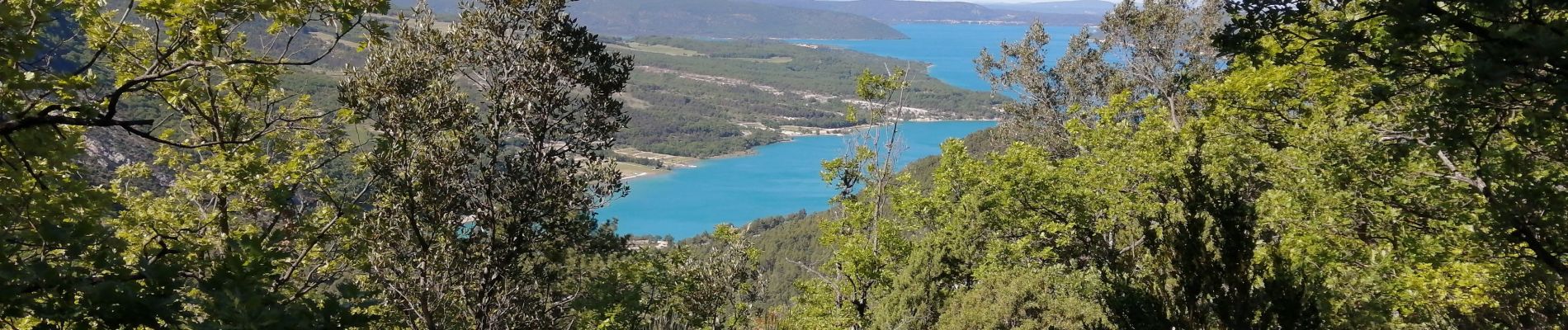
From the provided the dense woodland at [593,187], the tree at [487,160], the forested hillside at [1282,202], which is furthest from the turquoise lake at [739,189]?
the tree at [487,160]

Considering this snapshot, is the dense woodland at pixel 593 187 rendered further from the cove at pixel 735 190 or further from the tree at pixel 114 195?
the cove at pixel 735 190

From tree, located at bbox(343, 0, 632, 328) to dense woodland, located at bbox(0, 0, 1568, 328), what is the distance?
0.10 ft

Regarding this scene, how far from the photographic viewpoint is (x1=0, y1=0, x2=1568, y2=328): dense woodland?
3.02 metres

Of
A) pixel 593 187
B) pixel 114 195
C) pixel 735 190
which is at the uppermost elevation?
pixel 114 195

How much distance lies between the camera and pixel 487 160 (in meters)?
8.09

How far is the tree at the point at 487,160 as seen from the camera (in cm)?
691

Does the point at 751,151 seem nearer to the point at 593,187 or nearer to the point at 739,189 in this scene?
the point at 739,189

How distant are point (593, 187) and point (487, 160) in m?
1.18

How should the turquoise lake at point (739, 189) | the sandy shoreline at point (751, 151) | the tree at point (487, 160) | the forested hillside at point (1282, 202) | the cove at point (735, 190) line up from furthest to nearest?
the sandy shoreline at point (751, 151) < the turquoise lake at point (739, 189) < the cove at point (735, 190) < the tree at point (487, 160) < the forested hillside at point (1282, 202)

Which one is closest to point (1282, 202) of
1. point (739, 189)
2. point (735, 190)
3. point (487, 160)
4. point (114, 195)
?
point (487, 160)

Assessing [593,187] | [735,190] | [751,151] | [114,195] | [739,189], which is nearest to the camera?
[114,195]

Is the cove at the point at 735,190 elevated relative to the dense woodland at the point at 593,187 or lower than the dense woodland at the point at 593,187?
lower

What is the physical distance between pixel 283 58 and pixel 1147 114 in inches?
446

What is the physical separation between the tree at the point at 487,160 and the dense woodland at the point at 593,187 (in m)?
0.03
